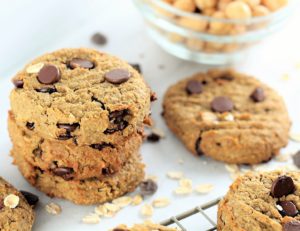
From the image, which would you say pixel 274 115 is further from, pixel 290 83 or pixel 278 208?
pixel 278 208

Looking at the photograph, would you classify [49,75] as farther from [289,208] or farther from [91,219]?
[289,208]

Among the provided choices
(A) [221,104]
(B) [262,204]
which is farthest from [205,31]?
(B) [262,204]

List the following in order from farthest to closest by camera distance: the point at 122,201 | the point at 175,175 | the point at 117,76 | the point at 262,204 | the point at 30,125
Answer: the point at 175,175 → the point at 122,201 → the point at 117,76 → the point at 30,125 → the point at 262,204

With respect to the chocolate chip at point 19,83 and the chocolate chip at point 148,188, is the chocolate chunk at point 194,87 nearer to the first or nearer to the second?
the chocolate chip at point 148,188

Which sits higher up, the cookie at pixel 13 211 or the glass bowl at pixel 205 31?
the glass bowl at pixel 205 31

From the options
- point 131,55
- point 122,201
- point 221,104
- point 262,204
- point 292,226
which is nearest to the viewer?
point 292,226

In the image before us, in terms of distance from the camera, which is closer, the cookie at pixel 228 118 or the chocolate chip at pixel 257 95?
the cookie at pixel 228 118

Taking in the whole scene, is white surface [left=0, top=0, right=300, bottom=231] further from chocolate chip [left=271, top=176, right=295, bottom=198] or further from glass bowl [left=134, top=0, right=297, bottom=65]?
chocolate chip [left=271, top=176, right=295, bottom=198]

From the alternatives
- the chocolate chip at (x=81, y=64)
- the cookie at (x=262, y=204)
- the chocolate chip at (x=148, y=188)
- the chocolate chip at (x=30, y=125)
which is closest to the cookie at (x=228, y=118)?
the chocolate chip at (x=148, y=188)
